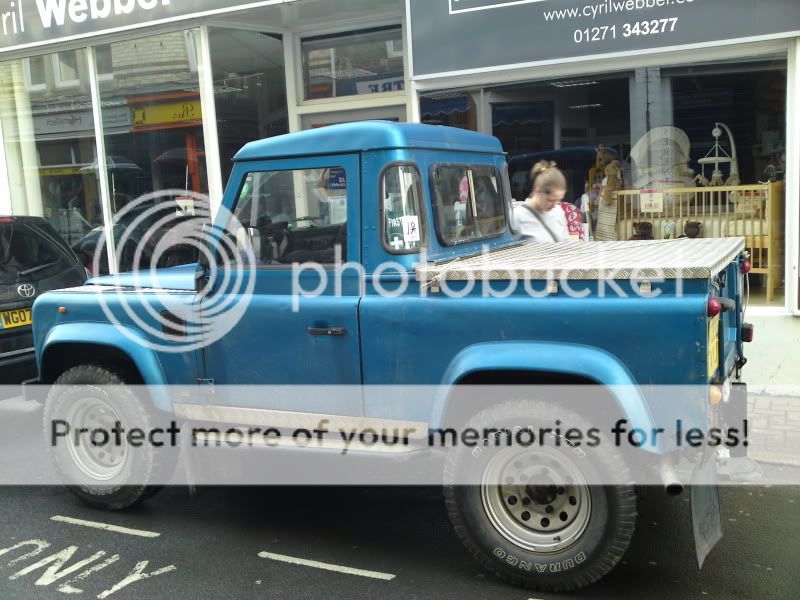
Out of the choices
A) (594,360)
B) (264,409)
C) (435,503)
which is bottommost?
(435,503)

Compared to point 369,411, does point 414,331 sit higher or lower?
higher

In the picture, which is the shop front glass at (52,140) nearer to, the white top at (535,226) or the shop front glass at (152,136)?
the shop front glass at (152,136)

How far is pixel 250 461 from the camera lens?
5980 mm

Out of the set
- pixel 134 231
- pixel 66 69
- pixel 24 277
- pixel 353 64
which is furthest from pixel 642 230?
pixel 66 69

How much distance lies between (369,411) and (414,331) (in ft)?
1.59

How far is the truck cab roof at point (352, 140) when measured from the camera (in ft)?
13.4

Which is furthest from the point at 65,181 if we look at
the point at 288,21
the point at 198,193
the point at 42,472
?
the point at 42,472

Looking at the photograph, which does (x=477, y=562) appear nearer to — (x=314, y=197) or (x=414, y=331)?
(x=414, y=331)

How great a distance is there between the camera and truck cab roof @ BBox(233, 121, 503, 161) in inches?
161

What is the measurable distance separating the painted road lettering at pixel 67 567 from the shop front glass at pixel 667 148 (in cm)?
509

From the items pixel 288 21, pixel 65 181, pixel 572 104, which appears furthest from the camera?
pixel 65 181

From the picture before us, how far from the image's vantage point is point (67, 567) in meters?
4.27

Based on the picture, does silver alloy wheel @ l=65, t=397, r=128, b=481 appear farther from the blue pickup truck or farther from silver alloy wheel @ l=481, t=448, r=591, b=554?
silver alloy wheel @ l=481, t=448, r=591, b=554

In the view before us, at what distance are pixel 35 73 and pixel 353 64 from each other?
4958 mm
